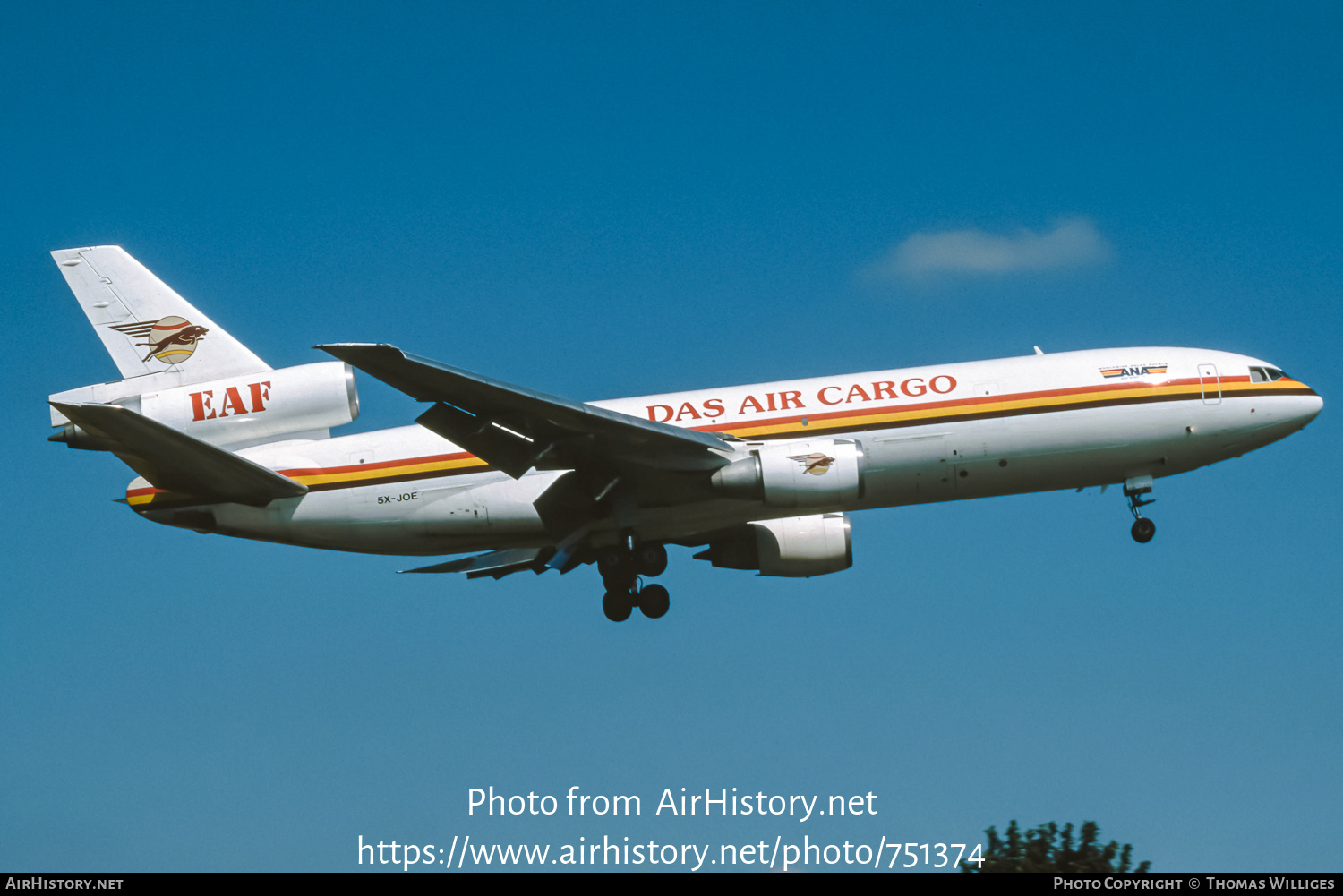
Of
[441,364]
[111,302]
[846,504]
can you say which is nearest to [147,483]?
[111,302]

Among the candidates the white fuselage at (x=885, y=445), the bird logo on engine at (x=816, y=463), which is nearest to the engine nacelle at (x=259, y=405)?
the white fuselage at (x=885, y=445)

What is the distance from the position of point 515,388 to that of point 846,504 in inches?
282

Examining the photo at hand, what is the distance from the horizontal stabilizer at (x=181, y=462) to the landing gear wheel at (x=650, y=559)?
283 inches

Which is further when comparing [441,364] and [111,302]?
[111,302]

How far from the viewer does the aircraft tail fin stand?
30.7 m

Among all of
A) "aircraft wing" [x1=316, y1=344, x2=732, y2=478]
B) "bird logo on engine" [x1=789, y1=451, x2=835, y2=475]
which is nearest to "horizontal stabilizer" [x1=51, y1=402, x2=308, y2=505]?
"aircraft wing" [x1=316, y1=344, x2=732, y2=478]

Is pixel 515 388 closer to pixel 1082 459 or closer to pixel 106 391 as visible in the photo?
pixel 106 391

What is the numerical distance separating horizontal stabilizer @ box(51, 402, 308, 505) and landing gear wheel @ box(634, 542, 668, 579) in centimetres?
720

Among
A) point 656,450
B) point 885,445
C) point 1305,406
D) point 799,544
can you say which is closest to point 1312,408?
point 1305,406

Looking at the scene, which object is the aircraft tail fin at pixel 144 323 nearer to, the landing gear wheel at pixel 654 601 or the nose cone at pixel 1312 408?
the landing gear wheel at pixel 654 601

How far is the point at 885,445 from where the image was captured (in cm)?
2839

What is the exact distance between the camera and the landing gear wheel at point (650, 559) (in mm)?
29969

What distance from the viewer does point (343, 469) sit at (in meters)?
29.2

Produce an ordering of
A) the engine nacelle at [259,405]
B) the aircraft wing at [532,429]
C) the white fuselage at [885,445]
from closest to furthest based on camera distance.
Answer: the aircraft wing at [532,429] < the white fuselage at [885,445] < the engine nacelle at [259,405]
